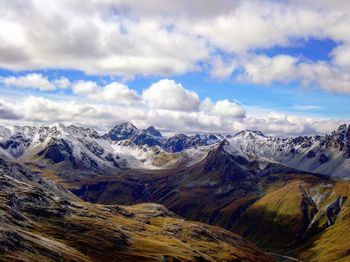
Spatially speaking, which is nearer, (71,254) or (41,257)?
(41,257)

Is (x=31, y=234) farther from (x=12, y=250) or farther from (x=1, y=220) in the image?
(x=12, y=250)

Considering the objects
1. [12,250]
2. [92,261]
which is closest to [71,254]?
[92,261]

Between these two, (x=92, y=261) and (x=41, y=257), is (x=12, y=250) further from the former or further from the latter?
(x=92, y=261)

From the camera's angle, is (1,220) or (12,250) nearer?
(12,250)

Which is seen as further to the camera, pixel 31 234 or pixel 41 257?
pixel 31 234

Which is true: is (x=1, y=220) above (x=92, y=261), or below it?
above

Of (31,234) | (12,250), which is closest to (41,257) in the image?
Answer: (12,250)

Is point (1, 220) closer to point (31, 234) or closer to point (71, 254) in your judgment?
point (31, 234)
